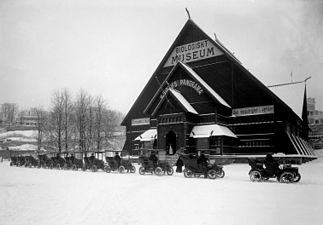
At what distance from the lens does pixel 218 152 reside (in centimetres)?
2994

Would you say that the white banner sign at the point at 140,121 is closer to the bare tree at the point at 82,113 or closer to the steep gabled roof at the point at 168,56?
the steep gabled roof at the point at 168,56

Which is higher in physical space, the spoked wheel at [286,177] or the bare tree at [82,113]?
the bare tree at [82,113]

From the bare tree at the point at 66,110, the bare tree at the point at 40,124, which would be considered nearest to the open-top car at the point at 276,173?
the bare tree at the point at 66,110

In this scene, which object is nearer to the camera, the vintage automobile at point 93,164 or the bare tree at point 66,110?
the vintage automobile at point 93,164

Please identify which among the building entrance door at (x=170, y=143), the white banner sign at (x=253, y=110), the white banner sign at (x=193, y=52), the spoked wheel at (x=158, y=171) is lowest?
the spoked wheel at (x=158, y=171)

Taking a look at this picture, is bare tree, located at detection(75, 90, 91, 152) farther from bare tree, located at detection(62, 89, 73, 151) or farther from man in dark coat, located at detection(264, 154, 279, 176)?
man in dark coat, located at detection(264, 154, 279, 176)

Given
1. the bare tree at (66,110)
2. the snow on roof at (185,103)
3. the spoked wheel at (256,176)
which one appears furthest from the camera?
the bare tree at (66,110)

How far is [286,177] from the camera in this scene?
14109mm

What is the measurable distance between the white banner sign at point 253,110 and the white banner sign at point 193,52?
21.9 ft

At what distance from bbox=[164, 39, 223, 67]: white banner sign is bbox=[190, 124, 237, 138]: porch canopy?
845 cm

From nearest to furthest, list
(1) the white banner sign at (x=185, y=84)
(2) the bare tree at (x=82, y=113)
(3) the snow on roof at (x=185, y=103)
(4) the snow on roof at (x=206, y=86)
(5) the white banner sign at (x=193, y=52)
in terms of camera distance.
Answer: (3) the snow on roof at (x=185, y=103), (4) the snow on roof at (x=206, y=86), (1) the white banner sign at (x=185, y=84), (5) the white banner sign at (x=193, y=52), (2) the bare tree at (x=82, y=113)

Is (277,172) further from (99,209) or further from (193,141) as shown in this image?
(193,141)

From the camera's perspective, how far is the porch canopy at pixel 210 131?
95.7 ft

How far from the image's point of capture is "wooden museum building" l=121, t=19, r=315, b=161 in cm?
2961
